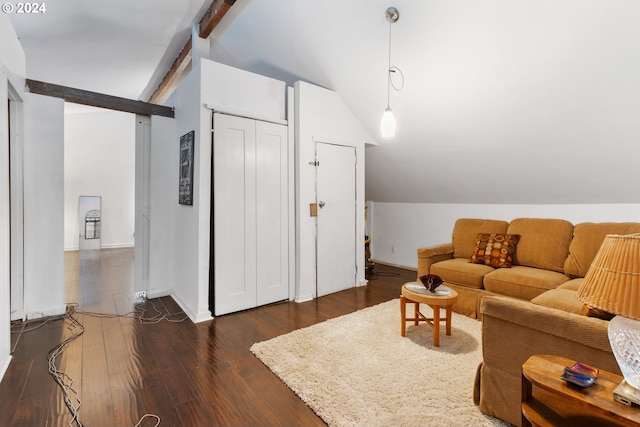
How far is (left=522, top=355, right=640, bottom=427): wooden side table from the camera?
1.00 meters

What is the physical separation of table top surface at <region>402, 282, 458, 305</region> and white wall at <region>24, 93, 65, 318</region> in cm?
350

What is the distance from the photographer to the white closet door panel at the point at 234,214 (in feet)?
10.3

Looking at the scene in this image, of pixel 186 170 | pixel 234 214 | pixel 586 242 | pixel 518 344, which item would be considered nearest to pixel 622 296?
pixel 518 344

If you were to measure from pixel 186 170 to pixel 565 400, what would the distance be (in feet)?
11.2

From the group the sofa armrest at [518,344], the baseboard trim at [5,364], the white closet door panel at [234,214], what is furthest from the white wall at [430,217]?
the baseboard trim at [5,364]

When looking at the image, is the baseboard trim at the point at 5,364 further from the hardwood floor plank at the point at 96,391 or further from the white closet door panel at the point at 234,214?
the white closet door panel at the point at 234,214

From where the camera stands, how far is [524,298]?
2812 mm

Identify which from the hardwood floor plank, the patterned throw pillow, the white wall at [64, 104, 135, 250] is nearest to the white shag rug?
the patterned throw pillow

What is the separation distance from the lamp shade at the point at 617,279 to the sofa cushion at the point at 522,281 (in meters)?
2.03

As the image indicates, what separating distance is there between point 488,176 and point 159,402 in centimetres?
405

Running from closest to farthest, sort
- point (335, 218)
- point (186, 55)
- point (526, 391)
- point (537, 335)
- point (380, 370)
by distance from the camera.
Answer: point (526, 391) → point (537, 335) → point (380, 370) → point (335, 218) → point (186, 55)

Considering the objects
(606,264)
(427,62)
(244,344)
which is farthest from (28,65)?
(606,264)

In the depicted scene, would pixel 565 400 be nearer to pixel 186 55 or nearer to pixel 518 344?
pixel 518 344

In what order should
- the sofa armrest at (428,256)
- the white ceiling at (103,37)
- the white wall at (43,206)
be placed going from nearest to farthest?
the white wall at (43,206), the white ceiling at (103,37), the sofa armrest at (428,256)
